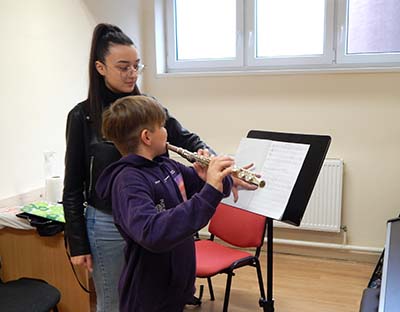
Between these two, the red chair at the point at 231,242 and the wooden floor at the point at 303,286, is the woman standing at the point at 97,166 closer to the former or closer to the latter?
the red chair at the point at 231,242

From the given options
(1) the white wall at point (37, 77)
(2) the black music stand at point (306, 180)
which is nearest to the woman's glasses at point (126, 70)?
(2) the black music stand at point (306, 180)

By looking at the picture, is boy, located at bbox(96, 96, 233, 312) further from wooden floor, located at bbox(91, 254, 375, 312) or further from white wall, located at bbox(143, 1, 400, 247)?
white wall, located at bbox(143, 1, 400, 247)

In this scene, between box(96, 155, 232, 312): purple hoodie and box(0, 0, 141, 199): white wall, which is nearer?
box(96, 155, 232, 312): purple hoodie

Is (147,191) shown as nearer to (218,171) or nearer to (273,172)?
A: (218,171)

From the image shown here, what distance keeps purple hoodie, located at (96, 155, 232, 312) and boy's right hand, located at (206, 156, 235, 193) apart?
0.06 ft

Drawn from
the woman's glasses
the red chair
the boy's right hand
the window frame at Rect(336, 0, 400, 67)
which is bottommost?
the red chair

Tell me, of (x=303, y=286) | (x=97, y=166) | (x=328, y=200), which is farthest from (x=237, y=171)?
(x=328, y=200)

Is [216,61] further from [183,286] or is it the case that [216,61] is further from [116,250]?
[183,286]

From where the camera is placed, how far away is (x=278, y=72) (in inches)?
124

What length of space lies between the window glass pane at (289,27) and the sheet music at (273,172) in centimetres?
170

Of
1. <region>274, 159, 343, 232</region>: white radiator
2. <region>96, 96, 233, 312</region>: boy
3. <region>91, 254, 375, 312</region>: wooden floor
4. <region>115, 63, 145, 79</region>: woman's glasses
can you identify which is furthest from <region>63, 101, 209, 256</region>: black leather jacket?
<region>274, 159, 343, 232</region>: white radiator

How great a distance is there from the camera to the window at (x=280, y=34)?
3.02 meters

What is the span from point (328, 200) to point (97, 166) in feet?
6.58

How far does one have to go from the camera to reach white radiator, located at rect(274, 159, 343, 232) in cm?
301
